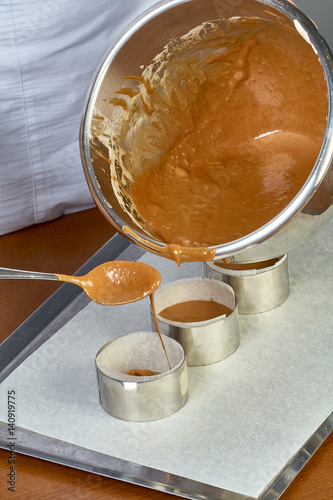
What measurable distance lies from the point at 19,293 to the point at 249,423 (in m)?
0.46

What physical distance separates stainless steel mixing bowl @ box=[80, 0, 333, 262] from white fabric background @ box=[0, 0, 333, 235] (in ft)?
0.98

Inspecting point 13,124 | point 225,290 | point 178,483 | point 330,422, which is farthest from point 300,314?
point 13,124

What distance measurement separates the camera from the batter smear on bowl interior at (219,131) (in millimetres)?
1073

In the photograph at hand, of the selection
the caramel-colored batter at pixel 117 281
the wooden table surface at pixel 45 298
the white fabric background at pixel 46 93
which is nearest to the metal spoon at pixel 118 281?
the caramel-colored batter at pixel 117 281

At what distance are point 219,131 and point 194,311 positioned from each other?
0.27 meters

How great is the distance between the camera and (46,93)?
141 centimetres

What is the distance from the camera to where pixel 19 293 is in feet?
4.09

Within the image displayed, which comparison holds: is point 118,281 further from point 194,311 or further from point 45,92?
point 45,92

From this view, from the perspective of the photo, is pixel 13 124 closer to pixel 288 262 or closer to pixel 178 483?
pixel 288 262

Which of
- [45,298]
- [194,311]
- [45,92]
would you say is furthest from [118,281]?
[45,92]

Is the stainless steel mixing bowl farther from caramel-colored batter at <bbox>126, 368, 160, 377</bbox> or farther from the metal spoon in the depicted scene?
caramel-colored batter at <bbox>126, 368, 160, 377</bbox>

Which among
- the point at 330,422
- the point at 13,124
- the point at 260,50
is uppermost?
the point at 260,50

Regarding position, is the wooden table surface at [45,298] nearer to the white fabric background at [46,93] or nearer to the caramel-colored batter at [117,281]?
the white fabric background at [46,93]

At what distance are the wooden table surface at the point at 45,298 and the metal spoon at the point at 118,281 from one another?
183mm
